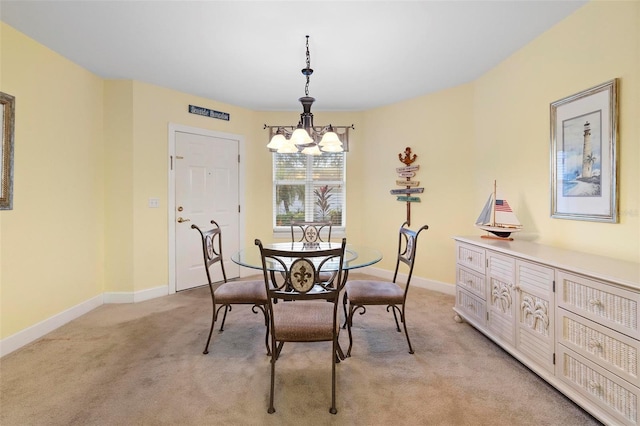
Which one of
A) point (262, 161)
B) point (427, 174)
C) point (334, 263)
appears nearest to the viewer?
point (334, 263)

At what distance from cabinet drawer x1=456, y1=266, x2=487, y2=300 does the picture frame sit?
150 inches

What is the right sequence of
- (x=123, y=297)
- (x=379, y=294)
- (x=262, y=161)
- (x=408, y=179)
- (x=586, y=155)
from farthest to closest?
(x=262, y=161)
(x=408, y=179)
(x=123, y=297)
(x=379, y=294)
(x=586, y=155)

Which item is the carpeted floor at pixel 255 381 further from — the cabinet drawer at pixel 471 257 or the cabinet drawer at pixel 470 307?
the cabinet drawer at pixel 471 257

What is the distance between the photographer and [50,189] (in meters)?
2.68

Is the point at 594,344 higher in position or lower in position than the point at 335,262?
lower

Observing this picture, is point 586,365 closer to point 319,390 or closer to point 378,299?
point 378,299

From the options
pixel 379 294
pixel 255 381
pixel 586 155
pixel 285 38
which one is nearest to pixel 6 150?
pixel 285 38

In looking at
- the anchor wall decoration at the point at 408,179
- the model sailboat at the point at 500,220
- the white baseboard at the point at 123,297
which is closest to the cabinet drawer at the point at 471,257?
the model sailboat at the point at 500,220

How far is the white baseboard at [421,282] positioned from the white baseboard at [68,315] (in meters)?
2.82

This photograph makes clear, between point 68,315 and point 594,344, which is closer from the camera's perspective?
point 594,344

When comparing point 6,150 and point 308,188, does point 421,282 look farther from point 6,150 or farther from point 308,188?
point 6,150

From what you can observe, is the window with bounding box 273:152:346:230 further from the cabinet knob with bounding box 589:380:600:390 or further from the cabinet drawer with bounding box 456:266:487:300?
the cabinet knob with bounding box 589:380:600:390

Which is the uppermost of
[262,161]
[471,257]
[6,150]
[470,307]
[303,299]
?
[262,161]

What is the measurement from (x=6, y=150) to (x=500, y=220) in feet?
13.2
